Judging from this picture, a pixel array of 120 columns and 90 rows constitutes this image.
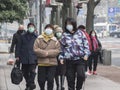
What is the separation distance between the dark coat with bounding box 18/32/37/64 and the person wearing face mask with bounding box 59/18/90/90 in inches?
67.8

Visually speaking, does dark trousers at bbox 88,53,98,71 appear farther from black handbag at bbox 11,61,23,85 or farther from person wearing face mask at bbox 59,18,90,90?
person wearing face mask at bbox 59,18,90,90

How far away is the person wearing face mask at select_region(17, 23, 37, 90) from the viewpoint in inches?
545

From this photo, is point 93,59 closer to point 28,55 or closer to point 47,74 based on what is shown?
point 28,55

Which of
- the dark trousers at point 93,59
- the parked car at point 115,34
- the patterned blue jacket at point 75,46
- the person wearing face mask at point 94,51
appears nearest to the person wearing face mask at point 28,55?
the patterned blue jacket at point 75,46

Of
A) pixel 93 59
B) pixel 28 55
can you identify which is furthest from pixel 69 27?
pixel 93 59

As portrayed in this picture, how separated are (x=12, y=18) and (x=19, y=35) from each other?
933cm

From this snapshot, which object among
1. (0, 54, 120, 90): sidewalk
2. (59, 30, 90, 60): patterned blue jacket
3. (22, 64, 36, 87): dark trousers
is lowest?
(0, 54, 120, 90): sidewalk

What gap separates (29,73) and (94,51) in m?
6.52

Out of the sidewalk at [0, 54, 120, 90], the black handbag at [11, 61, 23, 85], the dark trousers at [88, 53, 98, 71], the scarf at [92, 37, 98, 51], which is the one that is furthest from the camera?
the dark trousers at [88, 53, 98, 71]

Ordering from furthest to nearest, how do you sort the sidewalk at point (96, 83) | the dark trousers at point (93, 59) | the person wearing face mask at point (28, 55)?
the dark trousers at point (93, 59) < the sidewalk at point (96, 83) < the person wearing face mask at point (28, 55)

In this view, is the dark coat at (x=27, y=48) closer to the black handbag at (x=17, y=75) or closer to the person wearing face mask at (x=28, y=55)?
the person wearing face mask at (x=28, y=55)

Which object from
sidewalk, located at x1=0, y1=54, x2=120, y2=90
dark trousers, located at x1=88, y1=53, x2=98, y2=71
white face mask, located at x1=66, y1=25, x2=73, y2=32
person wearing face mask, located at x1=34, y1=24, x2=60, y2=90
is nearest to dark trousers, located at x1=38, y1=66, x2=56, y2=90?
person wearing face mask, located at x1=34, y1=24, x2=60, y2=90

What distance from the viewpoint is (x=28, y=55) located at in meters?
13.9

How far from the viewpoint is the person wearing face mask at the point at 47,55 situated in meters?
12.4
